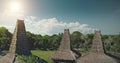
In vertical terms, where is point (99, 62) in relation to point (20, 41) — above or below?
below

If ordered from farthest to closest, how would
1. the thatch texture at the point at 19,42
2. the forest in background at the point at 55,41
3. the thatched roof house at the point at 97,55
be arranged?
the forest in background at the point at 55,41, the thatch texture at the point at 19,42, the thatched roof house at the point at 97,55

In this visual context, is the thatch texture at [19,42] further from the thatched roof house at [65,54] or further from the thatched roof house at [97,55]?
the thatched roof house at [97,55]

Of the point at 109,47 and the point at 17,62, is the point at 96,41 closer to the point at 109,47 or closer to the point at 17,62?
the point at 17,62

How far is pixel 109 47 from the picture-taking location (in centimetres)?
6481

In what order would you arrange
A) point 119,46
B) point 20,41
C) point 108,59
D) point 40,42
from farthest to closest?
point 40,42, point 119,46, point 20,41, point 108,59

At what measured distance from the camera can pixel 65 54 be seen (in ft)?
88.1

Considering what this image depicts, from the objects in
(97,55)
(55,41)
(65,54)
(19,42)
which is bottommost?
(97,55)

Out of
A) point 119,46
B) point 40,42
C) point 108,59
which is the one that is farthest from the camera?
point 40,42

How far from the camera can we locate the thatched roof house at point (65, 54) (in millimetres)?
26392

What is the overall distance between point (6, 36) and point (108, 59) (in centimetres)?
4618

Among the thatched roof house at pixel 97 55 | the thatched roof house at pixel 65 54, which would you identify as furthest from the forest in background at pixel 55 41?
the thatched roof house at pixel 97 55

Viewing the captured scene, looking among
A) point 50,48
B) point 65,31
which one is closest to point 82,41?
point 50,48

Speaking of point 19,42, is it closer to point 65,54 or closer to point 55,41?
point 65,54

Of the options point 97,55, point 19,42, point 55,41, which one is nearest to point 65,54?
point 97,55
